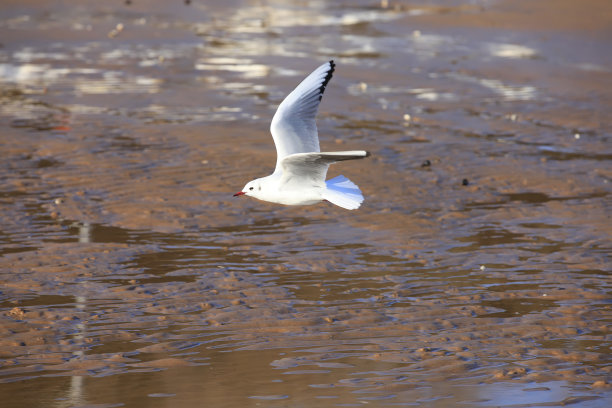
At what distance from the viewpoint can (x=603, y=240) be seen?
8648 mm

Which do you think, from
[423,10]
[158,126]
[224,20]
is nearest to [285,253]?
[158,126]

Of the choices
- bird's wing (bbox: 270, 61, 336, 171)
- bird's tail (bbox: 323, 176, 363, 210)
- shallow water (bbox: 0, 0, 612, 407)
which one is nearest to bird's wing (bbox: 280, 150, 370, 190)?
bird's tail (bbox: 323, 176, 363, 210)

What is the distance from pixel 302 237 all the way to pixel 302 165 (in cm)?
181

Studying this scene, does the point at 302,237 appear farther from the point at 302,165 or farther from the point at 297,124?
the point at 302,165

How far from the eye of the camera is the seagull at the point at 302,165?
712 centimetres

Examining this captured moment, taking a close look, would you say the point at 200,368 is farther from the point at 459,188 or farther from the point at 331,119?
the point at 331,119

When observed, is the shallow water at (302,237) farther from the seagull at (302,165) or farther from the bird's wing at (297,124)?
the bird's wing at (297,124)

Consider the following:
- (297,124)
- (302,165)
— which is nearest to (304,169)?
(302,165)

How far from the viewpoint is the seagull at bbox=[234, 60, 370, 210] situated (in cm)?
712

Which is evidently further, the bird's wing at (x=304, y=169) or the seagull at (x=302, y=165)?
the seagull at (x=302, y=165)

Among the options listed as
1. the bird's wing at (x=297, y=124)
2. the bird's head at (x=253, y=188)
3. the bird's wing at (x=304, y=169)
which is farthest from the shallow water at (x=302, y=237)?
the bird's wing at (x=297, y=124)

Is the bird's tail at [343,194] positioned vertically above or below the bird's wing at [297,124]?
below

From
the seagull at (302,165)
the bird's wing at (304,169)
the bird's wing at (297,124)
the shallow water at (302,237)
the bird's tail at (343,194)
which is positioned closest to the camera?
the shallow water at (302,237)

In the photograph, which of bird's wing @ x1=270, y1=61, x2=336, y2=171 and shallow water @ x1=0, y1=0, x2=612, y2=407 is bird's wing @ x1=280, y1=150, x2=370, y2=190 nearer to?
bird's wing @ x1=270, y1=61, x2=336, y2=171
